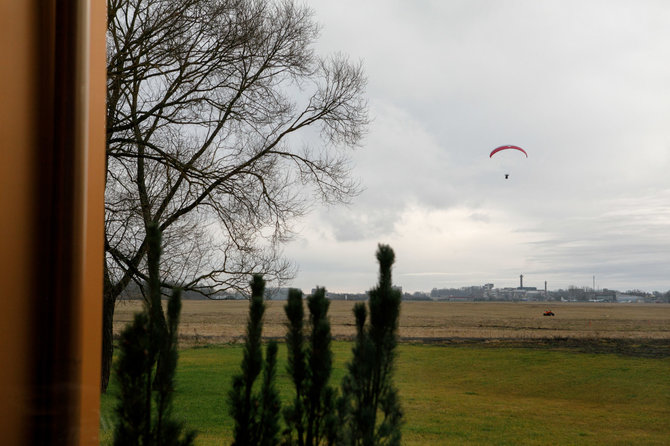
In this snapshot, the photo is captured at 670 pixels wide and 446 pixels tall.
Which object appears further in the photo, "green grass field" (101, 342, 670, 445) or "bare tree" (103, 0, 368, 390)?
"bare tree" (103, 0, 368, 390)

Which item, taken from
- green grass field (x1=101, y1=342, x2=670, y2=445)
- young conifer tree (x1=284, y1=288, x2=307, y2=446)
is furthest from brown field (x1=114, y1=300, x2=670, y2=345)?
green grass field (x1=101, y1=342, x2=670, y2=445)

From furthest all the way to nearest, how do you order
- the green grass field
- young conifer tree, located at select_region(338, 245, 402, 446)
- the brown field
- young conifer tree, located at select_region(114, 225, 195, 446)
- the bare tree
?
the bare tree → the green grass field → the brown field → young conifer tree, located at select_region(338, 245, 402, 446) → young conifer tree, located at select_region(114, 225, 195, 446)

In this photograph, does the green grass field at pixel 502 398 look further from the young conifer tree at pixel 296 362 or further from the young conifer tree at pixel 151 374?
the young conifer tree at pixel 151 374

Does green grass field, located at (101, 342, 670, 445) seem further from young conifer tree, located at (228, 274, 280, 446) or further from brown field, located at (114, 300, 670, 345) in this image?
young conifer tree, located at (228, 274, 280, 446)

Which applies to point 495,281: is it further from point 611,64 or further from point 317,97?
point 317,97

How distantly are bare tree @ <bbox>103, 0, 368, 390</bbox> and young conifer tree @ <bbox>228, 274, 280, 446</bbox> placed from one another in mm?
2053

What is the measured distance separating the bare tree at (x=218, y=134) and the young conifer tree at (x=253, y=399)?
2.05 metres

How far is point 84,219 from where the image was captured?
3.28 feet

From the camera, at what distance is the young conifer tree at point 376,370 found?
42.2 inches

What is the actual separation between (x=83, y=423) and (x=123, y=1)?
133 inches

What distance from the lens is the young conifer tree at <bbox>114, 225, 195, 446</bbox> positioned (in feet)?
2.94

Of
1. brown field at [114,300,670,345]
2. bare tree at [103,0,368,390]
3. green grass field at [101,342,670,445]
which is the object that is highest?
bare tree at [103,0,368,390]

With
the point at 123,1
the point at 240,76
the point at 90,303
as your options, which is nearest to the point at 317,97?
the point at 240,76

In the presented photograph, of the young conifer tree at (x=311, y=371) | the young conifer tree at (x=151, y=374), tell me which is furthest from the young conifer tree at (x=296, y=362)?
the young conifer tree at (x=151, y=374)
